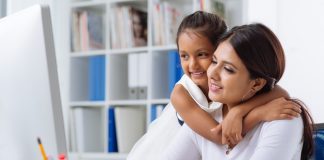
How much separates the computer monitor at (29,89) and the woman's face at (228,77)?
1.08 feet

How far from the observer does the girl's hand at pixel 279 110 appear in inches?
39.2

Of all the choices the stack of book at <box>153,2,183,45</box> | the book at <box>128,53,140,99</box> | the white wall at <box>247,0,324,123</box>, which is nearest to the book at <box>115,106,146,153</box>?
the book at <box>128,53,140,99</box>

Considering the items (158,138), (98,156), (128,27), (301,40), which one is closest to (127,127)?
(98,156)

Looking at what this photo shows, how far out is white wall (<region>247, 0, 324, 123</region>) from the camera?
2830 mm

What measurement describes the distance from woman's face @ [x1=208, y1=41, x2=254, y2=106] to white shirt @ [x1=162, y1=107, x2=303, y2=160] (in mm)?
85

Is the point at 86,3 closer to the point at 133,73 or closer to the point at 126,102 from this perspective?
the point at 133,73

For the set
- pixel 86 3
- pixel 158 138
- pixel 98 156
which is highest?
pixel 86 3

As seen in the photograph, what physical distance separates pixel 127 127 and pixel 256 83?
7.98 feet

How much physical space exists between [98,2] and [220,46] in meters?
2.71

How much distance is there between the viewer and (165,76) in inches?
137

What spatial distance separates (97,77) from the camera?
3.60m

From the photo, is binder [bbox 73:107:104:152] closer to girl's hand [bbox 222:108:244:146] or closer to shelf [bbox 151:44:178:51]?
shelf [bbox 151:44:178:51]

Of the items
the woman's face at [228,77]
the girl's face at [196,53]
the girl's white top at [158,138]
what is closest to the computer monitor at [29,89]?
the woman's face at [228,77]

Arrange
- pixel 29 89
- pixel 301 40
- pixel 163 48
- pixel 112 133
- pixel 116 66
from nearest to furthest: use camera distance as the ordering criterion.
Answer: pixel 29 89 → pixel 301 40 → pixel 163 48 → pixel 112 133 → pixel 116 66
